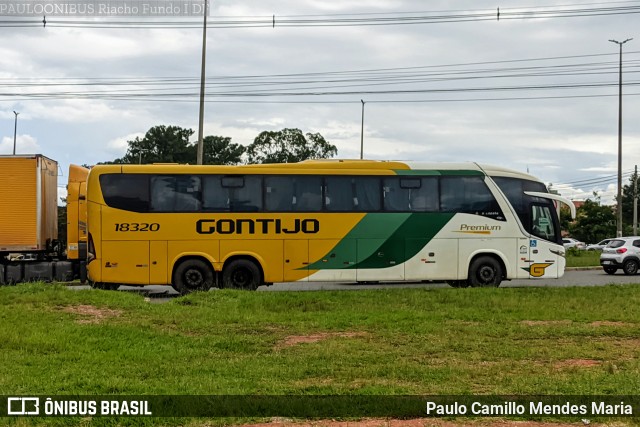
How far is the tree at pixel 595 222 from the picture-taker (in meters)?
55.1

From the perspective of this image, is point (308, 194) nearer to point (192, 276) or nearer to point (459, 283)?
point (192, 276)

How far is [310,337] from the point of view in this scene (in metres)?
10.1

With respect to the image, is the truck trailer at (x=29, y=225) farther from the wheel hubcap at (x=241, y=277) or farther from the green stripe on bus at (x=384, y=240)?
the green stripe on bus at (x=384, y=240)

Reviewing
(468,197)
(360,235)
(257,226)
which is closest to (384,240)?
(360,235)

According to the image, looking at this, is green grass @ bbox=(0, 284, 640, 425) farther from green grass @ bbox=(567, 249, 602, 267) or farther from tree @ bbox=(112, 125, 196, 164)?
tree @ bbox=(112, 125, 196, 164)

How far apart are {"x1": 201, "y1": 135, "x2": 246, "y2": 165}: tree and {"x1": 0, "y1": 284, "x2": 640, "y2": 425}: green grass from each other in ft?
242

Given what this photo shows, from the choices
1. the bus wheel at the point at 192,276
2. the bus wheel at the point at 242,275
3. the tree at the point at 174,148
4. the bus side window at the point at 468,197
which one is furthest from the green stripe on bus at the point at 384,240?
the tree at the point at 174,148

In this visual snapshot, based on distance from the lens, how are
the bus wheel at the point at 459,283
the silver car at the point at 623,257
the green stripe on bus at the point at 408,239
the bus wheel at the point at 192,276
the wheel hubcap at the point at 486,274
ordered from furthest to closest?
the silver car at the point at 623,257, the bus wheel at the point at 459,283, the wheel hubcap at the point at 486,274, the green stripe on bus at the point at 408,239, the bus wheel at the point at 192,276

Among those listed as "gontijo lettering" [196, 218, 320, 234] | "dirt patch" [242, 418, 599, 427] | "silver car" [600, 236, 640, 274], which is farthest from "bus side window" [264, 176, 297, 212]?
"silver car" [600, 236, 640, 274]

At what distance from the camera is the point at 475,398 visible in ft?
20.0

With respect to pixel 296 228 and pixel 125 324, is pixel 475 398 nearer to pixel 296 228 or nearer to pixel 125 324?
pixel 125 324

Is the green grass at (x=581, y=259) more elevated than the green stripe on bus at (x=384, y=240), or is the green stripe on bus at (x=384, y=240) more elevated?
the green stripe on bus at (x=384, y=240)

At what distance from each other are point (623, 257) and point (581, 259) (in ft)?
26.3

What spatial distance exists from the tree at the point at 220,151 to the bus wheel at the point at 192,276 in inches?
2764
